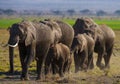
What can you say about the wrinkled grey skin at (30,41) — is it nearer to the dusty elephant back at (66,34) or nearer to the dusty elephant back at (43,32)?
the dusty elephant back at (43,32)

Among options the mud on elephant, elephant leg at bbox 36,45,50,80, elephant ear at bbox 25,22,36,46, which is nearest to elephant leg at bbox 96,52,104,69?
the mud on elephant

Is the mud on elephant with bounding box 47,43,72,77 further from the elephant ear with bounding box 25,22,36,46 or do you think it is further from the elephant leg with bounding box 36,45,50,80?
the elephant ear with bounding box 25,22,36,46

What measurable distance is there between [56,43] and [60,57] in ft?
2.67

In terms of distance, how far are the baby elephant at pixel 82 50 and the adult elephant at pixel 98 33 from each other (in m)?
0.94

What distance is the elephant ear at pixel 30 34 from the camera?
15.9 m

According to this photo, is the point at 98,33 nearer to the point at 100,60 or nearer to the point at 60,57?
the point at 100,60

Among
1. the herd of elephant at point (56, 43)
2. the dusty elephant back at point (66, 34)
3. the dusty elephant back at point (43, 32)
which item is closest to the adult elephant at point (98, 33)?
the herd of elephant at point (56, 43)

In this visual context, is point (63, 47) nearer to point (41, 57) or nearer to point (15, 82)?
point (41, 57)

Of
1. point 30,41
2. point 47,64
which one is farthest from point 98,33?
point 30,41

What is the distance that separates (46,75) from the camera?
17.5m

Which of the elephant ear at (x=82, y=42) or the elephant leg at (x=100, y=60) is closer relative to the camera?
the elephant ear at (x=82, y=42)

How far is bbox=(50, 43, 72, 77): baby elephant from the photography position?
17219 mm

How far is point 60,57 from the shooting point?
1748 cm

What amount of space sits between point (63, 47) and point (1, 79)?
248cm
